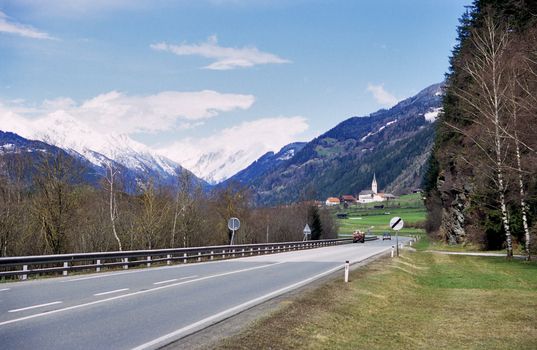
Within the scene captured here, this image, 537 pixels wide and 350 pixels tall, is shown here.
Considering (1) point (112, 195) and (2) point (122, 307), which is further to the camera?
(1) point (112, 195)

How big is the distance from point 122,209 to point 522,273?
1065 inches

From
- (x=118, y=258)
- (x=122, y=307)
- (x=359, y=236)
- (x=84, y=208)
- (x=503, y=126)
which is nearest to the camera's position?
(x=122, y=307)

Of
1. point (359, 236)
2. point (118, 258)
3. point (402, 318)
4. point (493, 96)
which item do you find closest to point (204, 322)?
point (402, 318)

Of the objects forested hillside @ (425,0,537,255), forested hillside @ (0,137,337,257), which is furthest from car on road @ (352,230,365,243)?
forested hillside @ (425,0,537,255)

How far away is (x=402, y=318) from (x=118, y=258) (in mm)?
19506

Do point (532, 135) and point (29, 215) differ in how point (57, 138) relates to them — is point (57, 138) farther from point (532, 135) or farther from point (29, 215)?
point (532, 135)

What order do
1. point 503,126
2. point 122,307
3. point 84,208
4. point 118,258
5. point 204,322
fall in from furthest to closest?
point 84,208 → point 503,126 → point 118,258 → point 122,307 → point 204,322

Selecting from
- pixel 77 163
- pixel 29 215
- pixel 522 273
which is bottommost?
pixel 522 273

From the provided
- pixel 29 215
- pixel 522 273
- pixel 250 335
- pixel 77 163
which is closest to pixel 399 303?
pixel 250 335

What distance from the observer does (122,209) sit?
1560 inches

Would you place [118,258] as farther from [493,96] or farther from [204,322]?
[493,96]

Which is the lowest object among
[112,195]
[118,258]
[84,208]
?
[118,258]

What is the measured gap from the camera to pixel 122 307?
11672mm

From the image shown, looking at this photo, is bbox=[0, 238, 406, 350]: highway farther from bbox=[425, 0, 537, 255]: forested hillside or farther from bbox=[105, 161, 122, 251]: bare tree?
bbox=[105, 161, 122, 251]: bare tree
